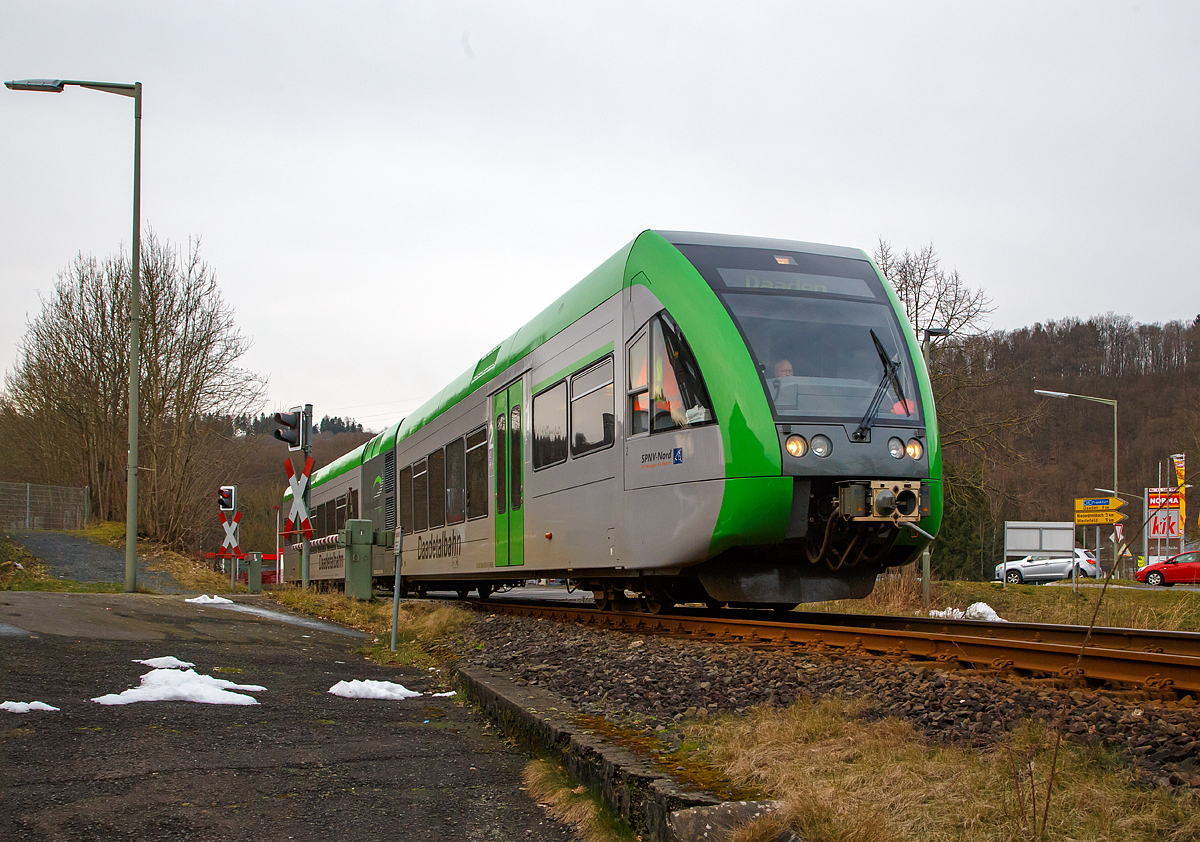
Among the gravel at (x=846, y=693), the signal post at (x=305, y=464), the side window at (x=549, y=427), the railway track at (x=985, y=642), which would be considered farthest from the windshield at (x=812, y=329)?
the signal post at (x=305, y=464)

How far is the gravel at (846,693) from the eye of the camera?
4016 mm

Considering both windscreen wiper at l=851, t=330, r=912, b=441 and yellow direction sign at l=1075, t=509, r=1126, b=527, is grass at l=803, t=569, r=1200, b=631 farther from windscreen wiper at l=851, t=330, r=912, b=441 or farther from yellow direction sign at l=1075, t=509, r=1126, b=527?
windscreen wiper at l=851, t=330, r=912, b=441

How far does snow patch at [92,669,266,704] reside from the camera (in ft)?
20.1

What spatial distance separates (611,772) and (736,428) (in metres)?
4.38

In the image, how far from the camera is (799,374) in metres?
8.44

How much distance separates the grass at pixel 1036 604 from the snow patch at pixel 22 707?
7956 mm

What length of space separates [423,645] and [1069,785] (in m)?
8.39

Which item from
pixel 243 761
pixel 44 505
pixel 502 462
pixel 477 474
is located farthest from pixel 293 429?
pixel 44 505

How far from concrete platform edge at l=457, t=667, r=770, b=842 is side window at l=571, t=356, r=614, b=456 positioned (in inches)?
148

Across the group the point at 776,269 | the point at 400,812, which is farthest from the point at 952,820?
the point at 776,269

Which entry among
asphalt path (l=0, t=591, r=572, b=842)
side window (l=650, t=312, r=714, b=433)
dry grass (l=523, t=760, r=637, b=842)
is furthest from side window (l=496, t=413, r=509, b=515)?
dry grass (l=523, t=760, r=637, b=842)

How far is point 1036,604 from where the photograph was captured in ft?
71.5

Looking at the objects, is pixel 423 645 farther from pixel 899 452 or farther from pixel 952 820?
pixel 952 820

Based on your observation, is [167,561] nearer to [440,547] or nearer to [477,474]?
[440,547]
